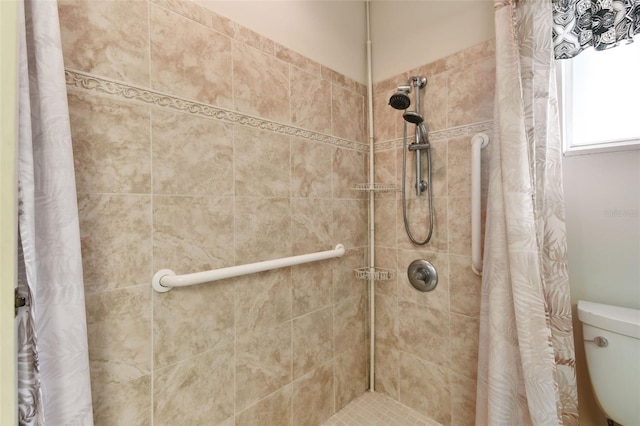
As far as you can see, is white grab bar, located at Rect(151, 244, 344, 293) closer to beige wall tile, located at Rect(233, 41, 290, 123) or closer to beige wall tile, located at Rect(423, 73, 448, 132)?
beige wall tile, located at Rect(233, 41, 290, 123)

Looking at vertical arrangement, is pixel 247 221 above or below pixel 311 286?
above

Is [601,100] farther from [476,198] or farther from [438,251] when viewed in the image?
[438,251]

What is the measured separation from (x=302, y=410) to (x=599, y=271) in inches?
54.5

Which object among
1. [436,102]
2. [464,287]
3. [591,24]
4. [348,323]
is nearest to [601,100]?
[591,24]

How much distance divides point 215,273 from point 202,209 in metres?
0.23

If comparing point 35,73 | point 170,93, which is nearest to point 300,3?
point 170,93

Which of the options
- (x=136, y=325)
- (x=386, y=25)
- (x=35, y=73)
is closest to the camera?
(x=35, y=73)

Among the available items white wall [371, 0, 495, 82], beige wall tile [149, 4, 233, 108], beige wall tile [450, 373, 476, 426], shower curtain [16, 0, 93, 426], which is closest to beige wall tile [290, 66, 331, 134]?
beige wall tile [149, 4, 233, 108]

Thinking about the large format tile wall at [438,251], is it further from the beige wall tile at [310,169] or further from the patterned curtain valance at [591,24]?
the beige wall tile at [310,169]

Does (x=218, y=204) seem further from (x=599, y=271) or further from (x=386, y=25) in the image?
(x=599, y=271)

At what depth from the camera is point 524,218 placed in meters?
0.97

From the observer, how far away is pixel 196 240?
37.6 inches

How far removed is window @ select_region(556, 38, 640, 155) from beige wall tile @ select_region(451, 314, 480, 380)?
845 mm

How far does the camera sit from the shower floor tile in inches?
54.7
